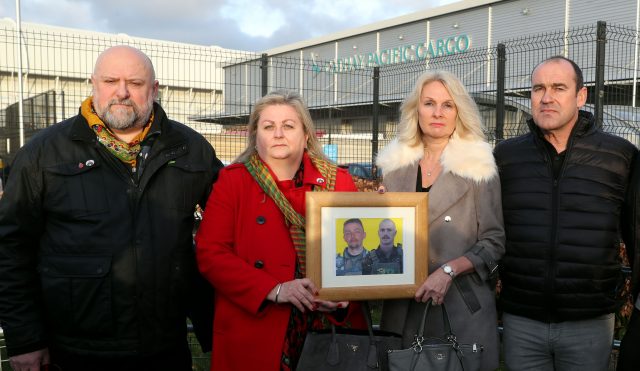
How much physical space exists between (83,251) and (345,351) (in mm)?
1430

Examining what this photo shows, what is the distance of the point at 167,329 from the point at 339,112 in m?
9.74

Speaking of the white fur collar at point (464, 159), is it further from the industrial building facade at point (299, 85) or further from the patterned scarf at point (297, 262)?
the industrial building facade at point (299, 85)

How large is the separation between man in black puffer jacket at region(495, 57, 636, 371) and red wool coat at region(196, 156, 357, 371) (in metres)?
1.31

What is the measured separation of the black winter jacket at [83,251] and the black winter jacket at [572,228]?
192 cm

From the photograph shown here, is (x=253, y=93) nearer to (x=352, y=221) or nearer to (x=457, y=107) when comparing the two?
(x=457, y=107)

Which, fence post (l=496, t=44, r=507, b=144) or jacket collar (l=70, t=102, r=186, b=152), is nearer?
jacket collar (l=70, t=102, r=186, b=152)

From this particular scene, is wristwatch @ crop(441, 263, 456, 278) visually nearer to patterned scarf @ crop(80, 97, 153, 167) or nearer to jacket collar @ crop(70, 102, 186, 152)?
jacket collar @ crop(70, 102, 186, 152)

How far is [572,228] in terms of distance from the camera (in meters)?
2.89

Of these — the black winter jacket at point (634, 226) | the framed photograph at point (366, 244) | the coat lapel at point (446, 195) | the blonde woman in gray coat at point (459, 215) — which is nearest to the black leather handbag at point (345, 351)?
the framed photograph at point (366, 244)

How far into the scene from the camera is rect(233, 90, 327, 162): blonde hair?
2.92m

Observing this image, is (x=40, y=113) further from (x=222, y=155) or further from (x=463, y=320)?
(x=463, y=320)

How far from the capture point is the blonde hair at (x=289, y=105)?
9.58 ft

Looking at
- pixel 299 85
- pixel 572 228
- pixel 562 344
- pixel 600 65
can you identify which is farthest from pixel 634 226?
pixel 299 85

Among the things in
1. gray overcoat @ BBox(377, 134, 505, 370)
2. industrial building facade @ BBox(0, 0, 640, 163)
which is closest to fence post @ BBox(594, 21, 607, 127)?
industrial building facade @ BBox(0, 0, 640, 163)
